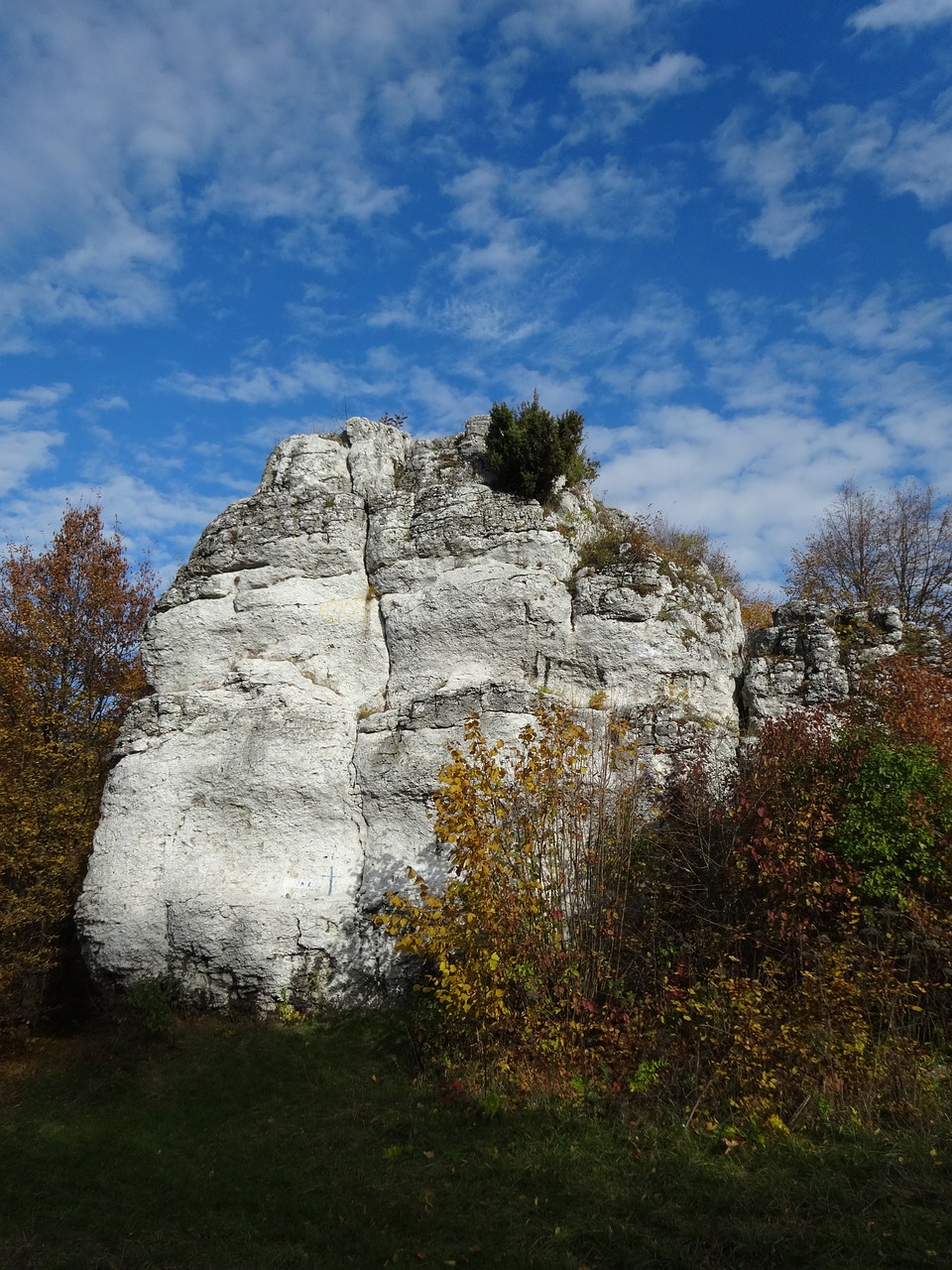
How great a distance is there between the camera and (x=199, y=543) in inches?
629

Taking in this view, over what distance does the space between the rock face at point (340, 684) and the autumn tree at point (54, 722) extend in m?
1.38

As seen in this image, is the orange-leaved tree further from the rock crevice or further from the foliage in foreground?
the rock crevice

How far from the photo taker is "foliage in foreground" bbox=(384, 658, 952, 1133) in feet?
27.4

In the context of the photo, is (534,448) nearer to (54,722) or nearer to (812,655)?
(812,655)

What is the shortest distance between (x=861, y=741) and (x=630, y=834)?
316cm

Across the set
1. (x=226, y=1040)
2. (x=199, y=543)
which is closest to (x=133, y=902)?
(x=226, y=1040)

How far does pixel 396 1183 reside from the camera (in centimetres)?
794

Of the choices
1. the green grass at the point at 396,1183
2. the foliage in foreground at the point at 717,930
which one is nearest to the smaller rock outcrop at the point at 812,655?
the foliage in foreground at the point at 717,930

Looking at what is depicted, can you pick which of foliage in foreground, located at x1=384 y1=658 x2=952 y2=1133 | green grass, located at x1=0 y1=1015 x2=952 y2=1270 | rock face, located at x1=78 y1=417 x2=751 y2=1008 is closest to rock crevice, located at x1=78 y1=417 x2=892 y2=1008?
rock face, located at x1=78 y1=417 x2=751 y2=1008

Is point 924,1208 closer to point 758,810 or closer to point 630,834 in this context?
point 758,810

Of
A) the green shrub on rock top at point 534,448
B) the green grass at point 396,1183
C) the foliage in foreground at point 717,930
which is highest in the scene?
the green shrub on rock top at point 534,448

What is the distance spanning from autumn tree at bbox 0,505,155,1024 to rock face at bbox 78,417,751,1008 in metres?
1.38

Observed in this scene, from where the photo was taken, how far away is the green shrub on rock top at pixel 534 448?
1505 cm

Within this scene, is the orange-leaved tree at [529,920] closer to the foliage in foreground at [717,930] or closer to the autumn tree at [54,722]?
the foliage in foreground at [717,930]
